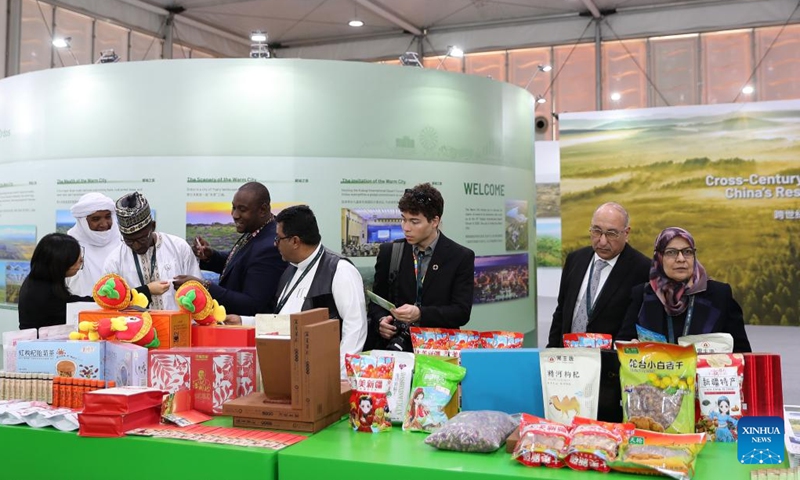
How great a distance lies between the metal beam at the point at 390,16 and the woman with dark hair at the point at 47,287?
35.7 feet

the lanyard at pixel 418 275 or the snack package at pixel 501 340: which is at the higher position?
the lanyard at pixel 418 275

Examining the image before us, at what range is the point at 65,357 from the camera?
2271mm

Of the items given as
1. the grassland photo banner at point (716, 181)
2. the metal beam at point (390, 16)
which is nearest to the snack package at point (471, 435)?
the grassland photo banner at point (716, 181)

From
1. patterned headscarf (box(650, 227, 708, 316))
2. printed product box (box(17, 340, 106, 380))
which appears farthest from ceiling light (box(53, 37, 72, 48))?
patterned headscarf (box(650, 227, 708, 316))

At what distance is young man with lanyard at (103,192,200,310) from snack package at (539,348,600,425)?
6.47 ft

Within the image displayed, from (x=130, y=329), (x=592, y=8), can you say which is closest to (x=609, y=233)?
(x=130, y=329)

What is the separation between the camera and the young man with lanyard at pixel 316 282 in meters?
2.70

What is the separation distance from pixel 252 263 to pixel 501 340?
4.93ft

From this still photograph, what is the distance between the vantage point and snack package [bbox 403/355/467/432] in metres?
2.01

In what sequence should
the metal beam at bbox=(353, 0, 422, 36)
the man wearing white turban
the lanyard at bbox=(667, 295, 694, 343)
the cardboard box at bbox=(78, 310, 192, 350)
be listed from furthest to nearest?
the metal beam at bbox=(353, 0, 422, 36)
the man wearing white turban
the lanyard at bbox=(667, 295, 694, 343)
the cardboard box at bbox=(78, 310, 192, 350)

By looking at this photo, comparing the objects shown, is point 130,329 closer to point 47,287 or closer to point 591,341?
point 47,287

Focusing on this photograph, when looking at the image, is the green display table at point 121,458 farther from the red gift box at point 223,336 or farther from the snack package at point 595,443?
the snack package at point 595,443

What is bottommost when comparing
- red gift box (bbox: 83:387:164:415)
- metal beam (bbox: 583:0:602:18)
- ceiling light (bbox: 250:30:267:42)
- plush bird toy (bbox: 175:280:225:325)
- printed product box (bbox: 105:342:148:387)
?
red gift box (bbox: 83:387:164:415)

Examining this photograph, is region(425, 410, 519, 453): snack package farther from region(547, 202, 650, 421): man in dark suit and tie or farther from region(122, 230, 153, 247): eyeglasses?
region(122, 230, 153, 247): eyeglasses
